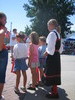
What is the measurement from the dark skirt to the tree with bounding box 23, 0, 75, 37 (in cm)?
4176

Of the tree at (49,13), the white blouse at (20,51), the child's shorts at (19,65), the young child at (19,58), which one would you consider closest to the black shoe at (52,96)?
the young child at (19,58)

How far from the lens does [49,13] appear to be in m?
49.1

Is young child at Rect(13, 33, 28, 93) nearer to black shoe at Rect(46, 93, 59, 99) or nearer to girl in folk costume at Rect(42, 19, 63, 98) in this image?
girl in folk costume at Rect(42, 19, 63, 98)

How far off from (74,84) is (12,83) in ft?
6.14

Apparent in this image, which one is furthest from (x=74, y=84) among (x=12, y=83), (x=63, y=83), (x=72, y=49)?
(x=72, y=49)

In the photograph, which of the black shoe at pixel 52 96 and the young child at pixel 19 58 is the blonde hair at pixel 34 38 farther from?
the black shoe at pixel 52 96

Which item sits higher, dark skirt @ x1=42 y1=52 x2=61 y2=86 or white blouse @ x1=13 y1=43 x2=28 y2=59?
white blouse @ x1=13 y1=43 x2=28 y2=59

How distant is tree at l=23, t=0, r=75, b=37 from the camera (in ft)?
161

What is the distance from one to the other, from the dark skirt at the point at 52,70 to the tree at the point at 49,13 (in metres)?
41.8

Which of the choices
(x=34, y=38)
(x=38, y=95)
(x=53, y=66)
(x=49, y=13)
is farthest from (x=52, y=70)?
(x=49, y=13)

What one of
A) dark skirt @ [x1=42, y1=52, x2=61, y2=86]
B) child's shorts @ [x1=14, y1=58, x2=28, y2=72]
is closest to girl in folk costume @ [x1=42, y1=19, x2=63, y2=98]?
dark skirt @ [x1=42, y1=52, x2=61, y2=86]

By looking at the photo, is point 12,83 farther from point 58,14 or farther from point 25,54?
point 58,14

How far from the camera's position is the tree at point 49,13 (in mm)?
49188

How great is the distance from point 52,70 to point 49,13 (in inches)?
1670
